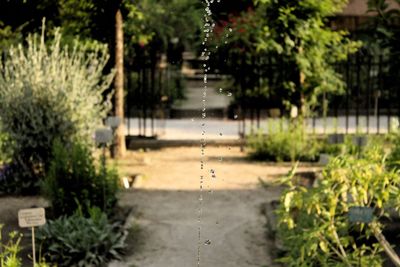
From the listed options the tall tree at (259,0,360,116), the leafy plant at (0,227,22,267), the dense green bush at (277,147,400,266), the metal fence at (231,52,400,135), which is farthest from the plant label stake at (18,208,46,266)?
the metal fence at (231,52,400,135)

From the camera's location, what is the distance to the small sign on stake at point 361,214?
656 centimetres

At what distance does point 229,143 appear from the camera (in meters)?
16.1

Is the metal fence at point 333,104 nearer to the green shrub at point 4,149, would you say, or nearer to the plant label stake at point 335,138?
the green shrub at point 4,149

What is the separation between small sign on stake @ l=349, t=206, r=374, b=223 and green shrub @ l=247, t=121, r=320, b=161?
24.3 feet

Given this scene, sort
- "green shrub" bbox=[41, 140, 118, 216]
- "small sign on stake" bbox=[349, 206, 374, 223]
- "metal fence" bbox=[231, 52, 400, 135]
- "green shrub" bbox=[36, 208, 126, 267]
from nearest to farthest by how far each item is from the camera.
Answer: "small sign on stake" bbox=[349, 206, 374, 223] < "green shrub" bbox=[36, 208, 126, 267] < "green shrub" bbox=[41, 140, 118, 216] < "metal fence" bbox=[231, 52, 400, 135]

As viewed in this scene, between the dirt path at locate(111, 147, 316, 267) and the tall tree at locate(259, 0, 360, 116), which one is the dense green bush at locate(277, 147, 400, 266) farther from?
the tall tree at locate(259, 0, 360, 116)

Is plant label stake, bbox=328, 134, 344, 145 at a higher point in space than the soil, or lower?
higher

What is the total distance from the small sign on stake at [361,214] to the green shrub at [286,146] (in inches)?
292

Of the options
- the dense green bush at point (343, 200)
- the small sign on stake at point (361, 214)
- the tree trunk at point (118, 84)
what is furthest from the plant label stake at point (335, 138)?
the tree trunk at point (118, 84)

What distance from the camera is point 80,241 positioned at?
8562 millimetres

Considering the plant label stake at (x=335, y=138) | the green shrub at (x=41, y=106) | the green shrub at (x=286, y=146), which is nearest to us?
the plant label stake at (x=335, y=138)

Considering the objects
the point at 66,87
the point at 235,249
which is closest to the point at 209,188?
the point at 66,87

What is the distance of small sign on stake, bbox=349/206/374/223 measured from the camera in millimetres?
6562

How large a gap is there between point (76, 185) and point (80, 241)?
4.79 ft
